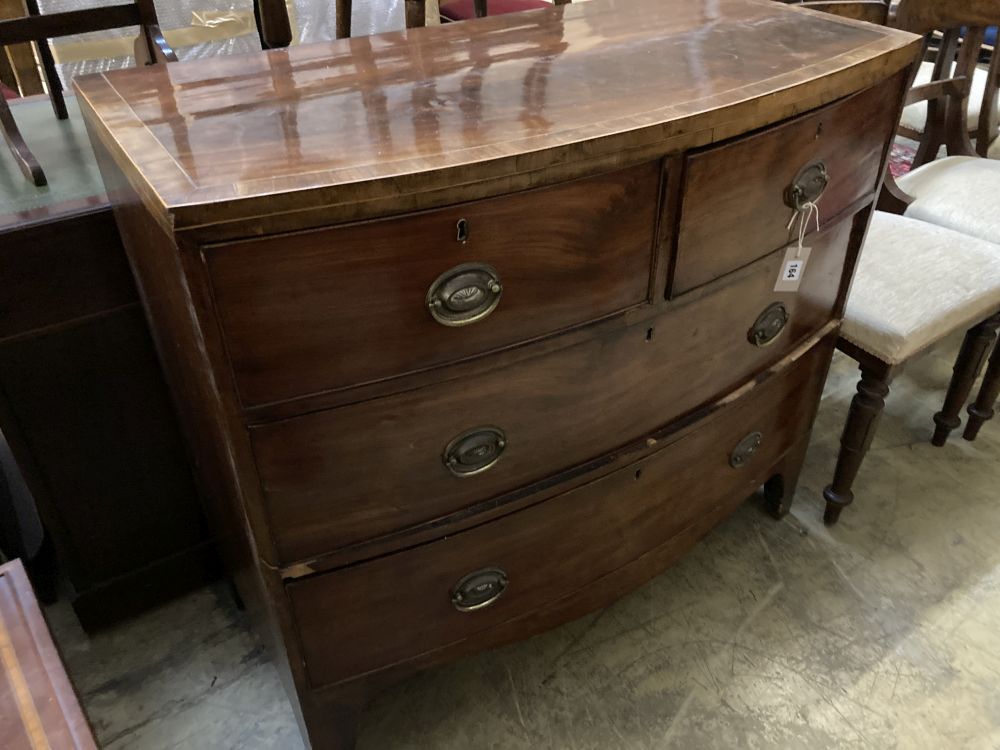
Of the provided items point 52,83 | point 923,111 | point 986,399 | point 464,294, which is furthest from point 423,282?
point 923,111

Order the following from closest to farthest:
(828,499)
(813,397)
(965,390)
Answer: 1. (813,397)
2. (828,499)
3. (965,390)

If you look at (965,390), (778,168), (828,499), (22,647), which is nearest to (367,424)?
(22,647)

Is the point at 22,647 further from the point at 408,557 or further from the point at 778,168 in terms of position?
the point at 778,168

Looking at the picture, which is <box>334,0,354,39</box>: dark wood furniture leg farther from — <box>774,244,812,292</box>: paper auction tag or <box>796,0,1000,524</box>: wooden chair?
<box>796,0,1000,524</box>: wooden chair

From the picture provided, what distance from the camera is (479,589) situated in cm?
105

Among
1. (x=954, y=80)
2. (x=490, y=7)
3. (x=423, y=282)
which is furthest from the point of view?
(x=490, y=7)

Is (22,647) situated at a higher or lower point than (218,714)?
higher

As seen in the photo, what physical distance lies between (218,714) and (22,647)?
24.4 inches

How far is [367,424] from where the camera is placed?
2.68 feet

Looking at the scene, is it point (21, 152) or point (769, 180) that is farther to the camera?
point (21, 152)

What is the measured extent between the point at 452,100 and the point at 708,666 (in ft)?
3.30

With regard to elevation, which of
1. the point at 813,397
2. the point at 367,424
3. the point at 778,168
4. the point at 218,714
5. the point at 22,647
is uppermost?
the point at 778,168

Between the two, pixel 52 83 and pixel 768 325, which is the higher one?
pixel 52 83

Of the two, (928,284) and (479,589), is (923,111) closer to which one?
(928,284)
